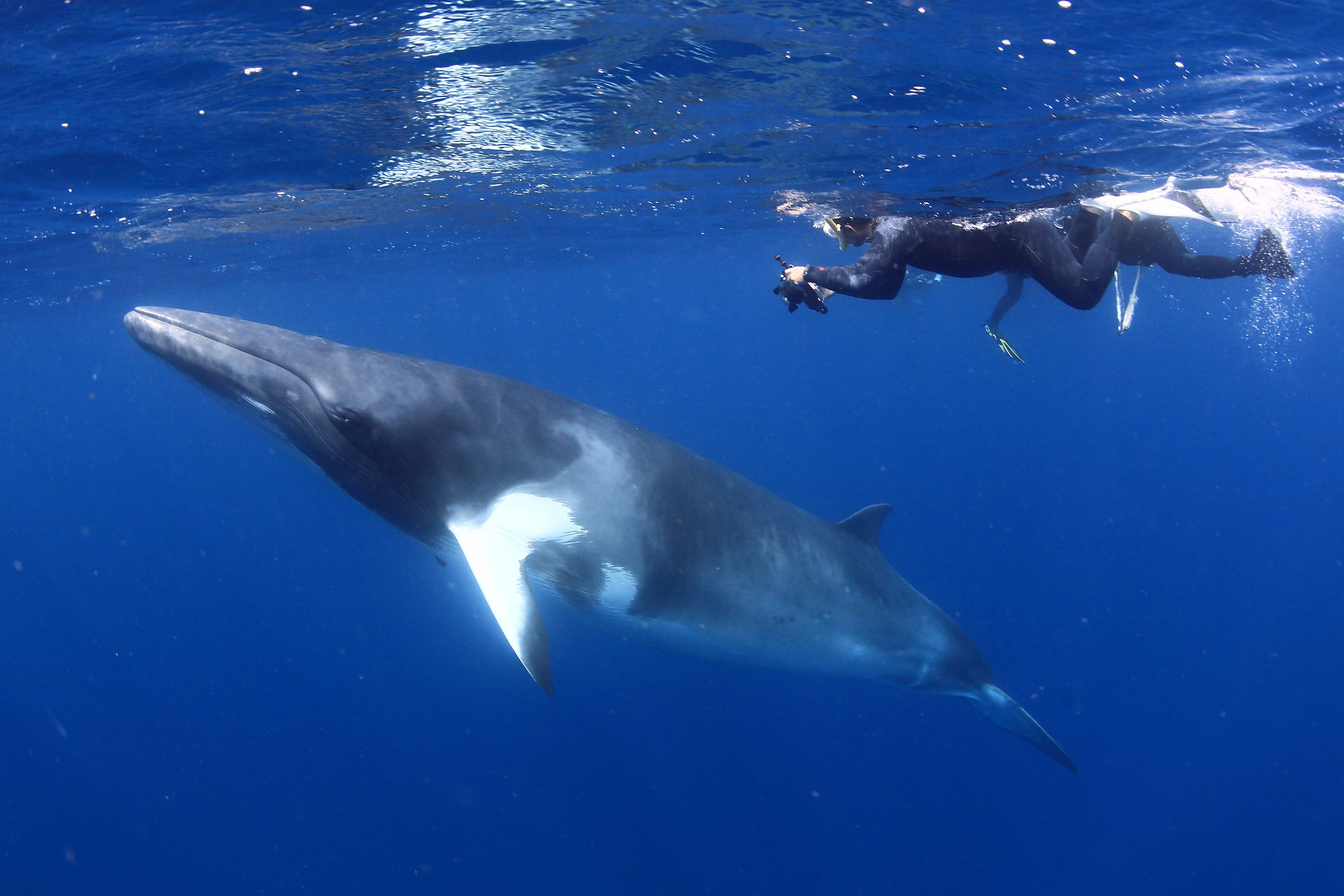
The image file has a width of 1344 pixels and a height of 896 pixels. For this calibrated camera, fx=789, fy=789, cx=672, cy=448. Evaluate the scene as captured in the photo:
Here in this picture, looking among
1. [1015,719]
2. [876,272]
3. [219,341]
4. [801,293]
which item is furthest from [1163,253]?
[219,341]

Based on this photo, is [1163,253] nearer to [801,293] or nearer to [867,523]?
[867,523]

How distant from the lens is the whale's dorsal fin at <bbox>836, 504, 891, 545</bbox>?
9.66 metres

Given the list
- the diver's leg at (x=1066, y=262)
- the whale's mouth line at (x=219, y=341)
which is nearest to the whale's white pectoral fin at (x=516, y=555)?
the whale's mouth line at (x=219, y=341)

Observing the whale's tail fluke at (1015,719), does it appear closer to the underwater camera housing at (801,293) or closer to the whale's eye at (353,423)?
the underwater camera housing at (801,293)

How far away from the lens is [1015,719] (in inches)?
441

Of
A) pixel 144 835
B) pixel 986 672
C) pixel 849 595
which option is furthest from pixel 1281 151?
pixel 144 835

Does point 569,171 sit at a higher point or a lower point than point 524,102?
lower

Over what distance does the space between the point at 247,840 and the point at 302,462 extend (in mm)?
18103

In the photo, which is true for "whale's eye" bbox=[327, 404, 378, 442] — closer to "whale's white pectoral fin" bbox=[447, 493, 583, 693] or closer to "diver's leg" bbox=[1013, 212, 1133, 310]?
"whale's white pectoral fin" bbox=[447, 493, 583, 693]

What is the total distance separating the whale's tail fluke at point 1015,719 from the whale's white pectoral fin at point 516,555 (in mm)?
7321

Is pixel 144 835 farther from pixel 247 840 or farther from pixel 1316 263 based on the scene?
pixel 1316 263

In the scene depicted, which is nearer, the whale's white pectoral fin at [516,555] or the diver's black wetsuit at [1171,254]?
the whale's white pectoral fin at [516,555]

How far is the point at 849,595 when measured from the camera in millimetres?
9047

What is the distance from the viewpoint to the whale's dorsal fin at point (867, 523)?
9664 mm
